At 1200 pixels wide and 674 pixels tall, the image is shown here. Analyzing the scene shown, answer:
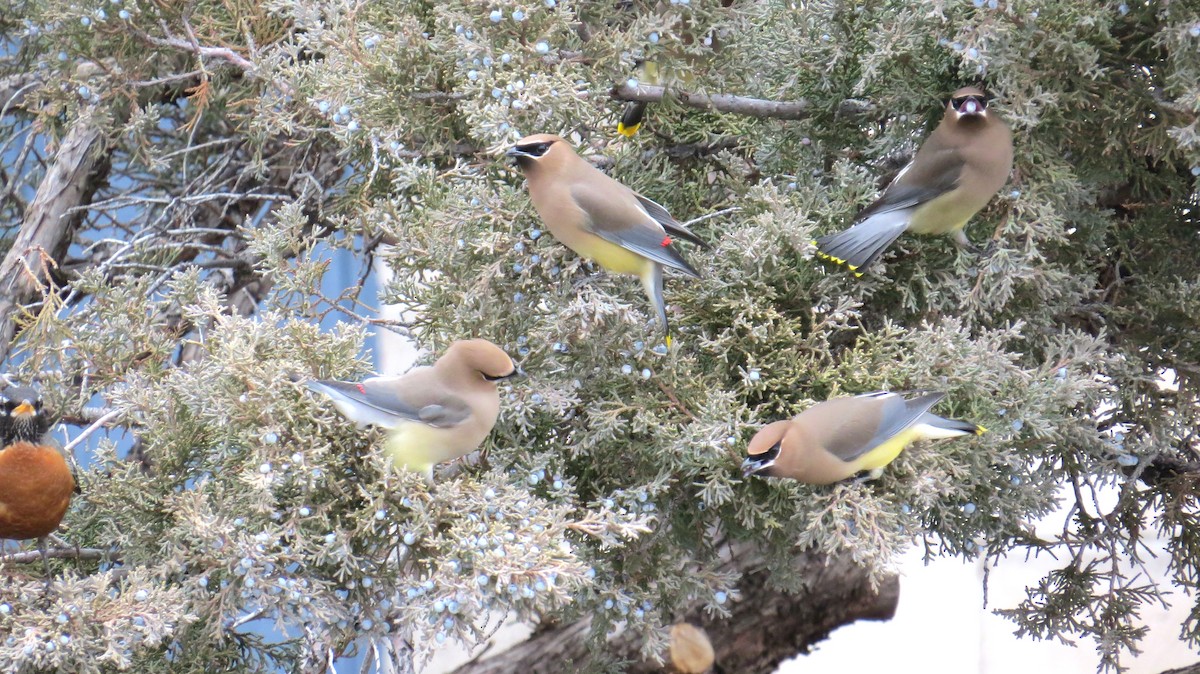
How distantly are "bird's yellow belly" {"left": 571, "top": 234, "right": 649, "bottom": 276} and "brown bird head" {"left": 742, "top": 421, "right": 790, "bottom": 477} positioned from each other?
13.4 inches

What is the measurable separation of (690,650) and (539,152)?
5.64ft

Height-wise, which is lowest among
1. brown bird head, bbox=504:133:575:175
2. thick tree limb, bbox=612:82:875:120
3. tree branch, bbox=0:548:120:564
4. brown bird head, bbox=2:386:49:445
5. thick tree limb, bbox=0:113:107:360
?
tree branch, bbox=0:548:120:564

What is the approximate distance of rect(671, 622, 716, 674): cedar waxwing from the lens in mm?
3035

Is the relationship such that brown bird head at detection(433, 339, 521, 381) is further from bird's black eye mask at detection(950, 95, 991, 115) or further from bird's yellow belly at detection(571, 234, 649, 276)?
bird's black eye mask at detection(950, 95, 991, 115)

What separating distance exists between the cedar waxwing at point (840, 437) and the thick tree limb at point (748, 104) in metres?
0.59

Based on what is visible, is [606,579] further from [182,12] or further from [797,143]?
[182,12]

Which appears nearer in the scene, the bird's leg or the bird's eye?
the bird's leg

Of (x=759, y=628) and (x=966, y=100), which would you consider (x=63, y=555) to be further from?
(x=759, y=628)

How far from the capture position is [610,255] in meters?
1.79

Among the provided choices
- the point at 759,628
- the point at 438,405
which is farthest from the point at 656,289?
the point at 759,628

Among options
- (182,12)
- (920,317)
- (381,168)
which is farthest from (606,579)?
(182,12)

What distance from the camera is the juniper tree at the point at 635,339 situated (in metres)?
1.62

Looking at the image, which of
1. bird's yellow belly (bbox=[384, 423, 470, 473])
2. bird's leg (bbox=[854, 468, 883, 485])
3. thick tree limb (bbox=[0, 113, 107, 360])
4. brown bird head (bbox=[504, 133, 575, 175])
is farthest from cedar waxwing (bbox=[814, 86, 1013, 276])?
thick tree limb (bbox=[0, 113, 107, 360])

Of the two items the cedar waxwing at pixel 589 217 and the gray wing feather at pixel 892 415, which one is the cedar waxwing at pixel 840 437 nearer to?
the gray wing feather at pixel 892 415
